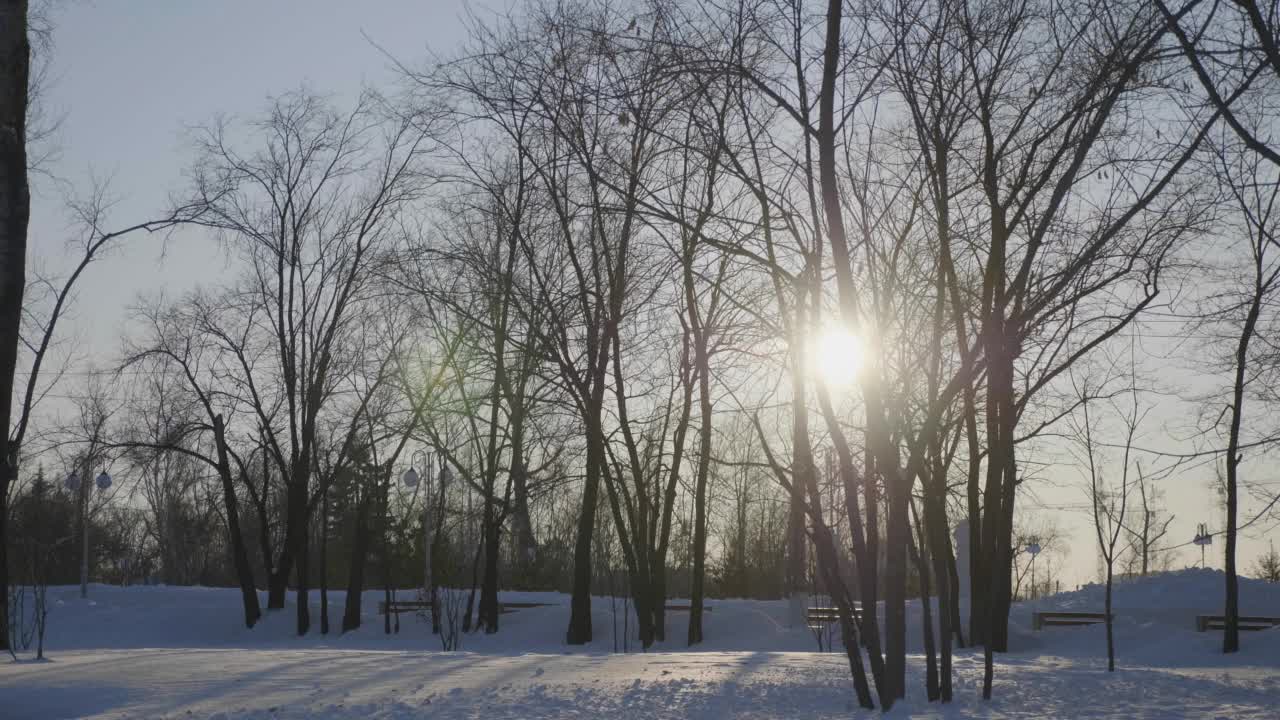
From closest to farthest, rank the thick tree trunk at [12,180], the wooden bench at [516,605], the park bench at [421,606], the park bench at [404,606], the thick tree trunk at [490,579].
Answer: the thick tree trunk at [12,180]
the thick tree trunk at [490,579]
the park bench at [404,606]
the park bench at [421,606]
the wooden bench at [516,605]

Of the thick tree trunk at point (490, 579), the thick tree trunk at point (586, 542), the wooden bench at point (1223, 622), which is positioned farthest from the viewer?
the thick tree trunk at point (490, 579)

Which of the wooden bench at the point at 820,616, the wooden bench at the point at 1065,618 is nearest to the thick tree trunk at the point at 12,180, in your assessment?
the wooden bench at the point at 820,616

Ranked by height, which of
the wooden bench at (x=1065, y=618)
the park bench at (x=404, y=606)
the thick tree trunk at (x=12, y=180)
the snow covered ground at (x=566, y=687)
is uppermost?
the thick tree trunk at (x=12, y=180)

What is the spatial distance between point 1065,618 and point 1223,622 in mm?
3235

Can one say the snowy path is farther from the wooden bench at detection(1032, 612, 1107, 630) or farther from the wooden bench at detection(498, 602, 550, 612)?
the wooden bench at detection(498, 602, 550, 612)

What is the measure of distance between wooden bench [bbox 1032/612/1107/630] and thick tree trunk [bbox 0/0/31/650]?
68.1ft

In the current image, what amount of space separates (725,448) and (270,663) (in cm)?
1591

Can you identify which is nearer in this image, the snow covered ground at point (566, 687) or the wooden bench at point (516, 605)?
the snow covered ground at point (566, 687)

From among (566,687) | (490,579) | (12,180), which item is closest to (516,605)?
(490,579)

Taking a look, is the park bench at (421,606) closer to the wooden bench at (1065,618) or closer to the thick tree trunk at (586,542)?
the thick tree trunk at (586,542)

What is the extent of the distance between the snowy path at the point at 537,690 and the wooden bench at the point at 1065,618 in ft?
36.7

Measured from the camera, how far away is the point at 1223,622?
23156mm

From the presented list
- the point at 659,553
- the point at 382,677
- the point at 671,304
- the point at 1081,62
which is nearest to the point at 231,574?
the point at 659,553

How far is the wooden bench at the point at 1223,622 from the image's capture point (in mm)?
22542
